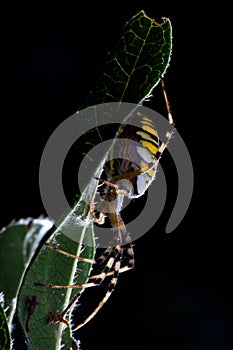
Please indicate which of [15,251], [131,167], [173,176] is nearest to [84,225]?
[15,251]

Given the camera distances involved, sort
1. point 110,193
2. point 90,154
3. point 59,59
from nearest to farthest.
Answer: point 90,154 < point 110,193 < point 59,59

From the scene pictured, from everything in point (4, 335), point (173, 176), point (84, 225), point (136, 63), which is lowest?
point (4, 335)

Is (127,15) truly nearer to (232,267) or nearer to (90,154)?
(232,267)

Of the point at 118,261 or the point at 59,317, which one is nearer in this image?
the point at 59,317

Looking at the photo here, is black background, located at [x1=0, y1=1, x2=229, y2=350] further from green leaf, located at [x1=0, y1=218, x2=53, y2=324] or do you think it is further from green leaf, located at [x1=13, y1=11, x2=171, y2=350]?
green leaf, located at [x1=13, y1=11, x2=171, y2=350]

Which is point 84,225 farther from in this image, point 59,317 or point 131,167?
point 131,167

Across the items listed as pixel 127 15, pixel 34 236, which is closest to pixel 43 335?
pixel 34 236
